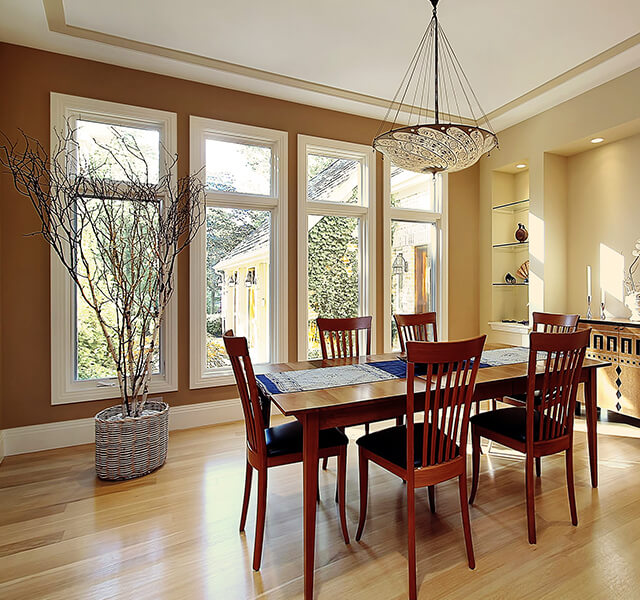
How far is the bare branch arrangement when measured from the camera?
9.86ft

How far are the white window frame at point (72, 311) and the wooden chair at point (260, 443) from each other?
1791 millimetres

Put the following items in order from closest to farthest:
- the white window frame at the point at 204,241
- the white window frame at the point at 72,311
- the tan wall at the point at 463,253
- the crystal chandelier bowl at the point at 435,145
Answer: the crystal chandelier bowl at the point at 435,145, the white window frame at the point at 72,311, the white window frame at the point at 204,241, the tan wall at the point at 463,253

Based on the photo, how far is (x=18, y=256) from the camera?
319 cm

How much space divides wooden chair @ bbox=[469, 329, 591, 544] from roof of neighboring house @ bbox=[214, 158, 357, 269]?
267 centimetres

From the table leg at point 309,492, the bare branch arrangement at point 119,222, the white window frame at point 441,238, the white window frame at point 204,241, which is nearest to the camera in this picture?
the table leg at point 309,492

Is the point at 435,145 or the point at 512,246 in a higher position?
the point at 435,145

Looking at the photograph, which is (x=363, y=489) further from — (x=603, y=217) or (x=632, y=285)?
(x=603, y=217)

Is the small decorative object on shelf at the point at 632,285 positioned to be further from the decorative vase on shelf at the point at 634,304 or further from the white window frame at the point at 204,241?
the white window frame at the point at 204,241

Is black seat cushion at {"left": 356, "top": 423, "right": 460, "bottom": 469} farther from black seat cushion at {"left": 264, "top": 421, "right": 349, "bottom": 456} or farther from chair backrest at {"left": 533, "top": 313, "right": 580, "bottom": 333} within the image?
chair backrest at {"left": 533, "top": 313, "right": 580, "bottom": 333}

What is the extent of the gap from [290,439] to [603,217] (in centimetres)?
396

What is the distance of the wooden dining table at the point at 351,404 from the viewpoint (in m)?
1.74

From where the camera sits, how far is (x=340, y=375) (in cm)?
242

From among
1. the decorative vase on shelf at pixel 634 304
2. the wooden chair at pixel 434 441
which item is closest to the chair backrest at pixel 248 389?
the wooden chair at pixel 434 441

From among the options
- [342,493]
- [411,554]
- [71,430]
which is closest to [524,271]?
[342,493]
